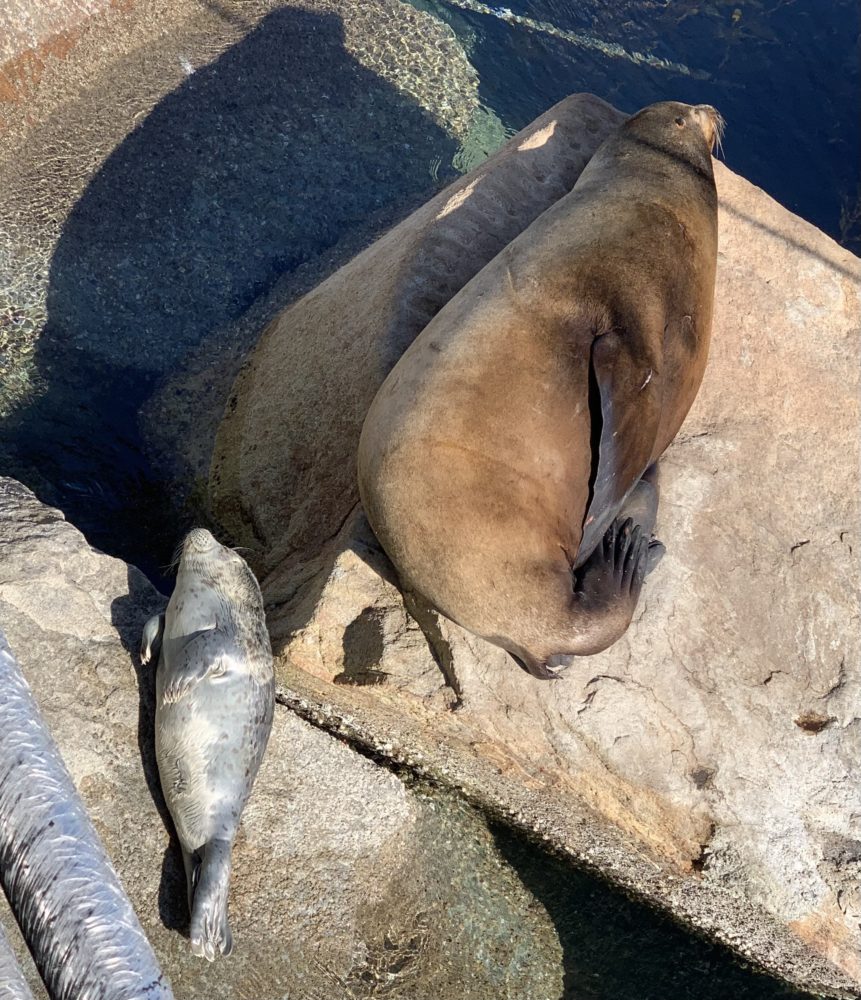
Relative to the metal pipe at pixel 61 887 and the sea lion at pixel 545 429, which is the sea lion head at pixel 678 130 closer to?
the sea lion at pixel 545 429

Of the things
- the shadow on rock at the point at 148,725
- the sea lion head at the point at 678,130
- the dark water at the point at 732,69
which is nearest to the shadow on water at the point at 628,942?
the shadow on rock at the point at 148,725

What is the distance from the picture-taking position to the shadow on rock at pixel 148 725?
2992mm

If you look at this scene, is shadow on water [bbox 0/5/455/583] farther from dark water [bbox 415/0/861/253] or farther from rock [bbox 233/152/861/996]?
dark water [bbox 415/0/861/253]

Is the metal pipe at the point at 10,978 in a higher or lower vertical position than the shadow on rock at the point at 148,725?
higher

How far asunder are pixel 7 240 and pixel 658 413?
10.2 feet

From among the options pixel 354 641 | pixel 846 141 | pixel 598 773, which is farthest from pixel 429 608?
pixel 846 141

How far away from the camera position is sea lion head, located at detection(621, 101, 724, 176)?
14.3 feet

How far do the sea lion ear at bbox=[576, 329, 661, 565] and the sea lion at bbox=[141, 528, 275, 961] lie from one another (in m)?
1.15

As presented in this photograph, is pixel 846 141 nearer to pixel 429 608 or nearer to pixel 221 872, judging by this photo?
pixel 429 608

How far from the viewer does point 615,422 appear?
3.46 m

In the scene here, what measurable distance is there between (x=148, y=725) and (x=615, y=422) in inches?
71.0

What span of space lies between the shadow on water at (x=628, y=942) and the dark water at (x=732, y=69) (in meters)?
5.58

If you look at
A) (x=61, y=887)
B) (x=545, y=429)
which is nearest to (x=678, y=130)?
(x=545, y=429)

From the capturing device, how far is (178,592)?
3.38 m
